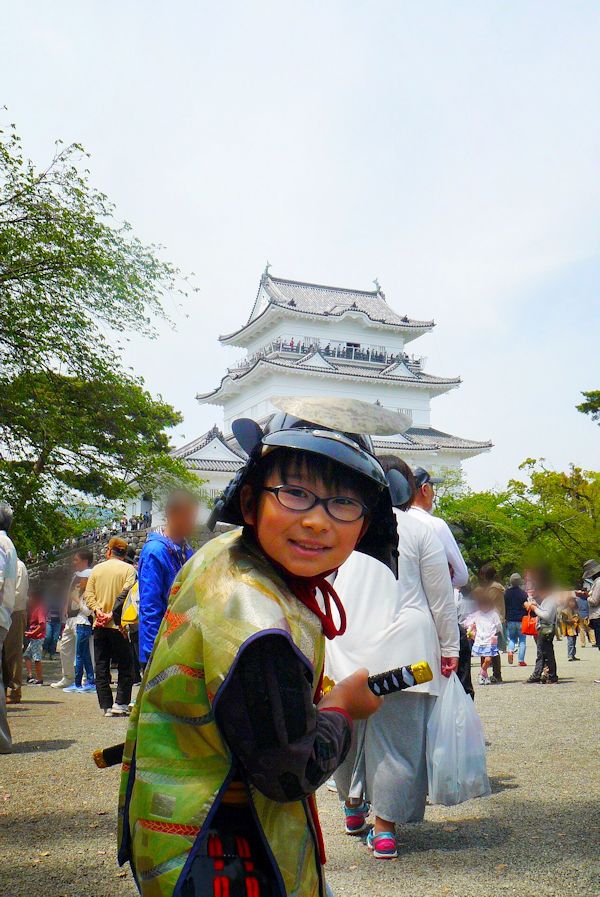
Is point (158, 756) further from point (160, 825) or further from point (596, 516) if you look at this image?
point (596, 516)

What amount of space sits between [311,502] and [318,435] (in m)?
0.13

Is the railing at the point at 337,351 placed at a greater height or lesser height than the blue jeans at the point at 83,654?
greater

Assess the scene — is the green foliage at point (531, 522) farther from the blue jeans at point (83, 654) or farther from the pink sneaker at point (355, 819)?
the pink sneaker at point (355, 819)

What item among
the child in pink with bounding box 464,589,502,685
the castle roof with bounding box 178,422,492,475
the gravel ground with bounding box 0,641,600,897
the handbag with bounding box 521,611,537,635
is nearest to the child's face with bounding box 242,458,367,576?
the gravel ground with bounding box 0,641,600,897

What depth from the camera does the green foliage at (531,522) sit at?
97.8 feet

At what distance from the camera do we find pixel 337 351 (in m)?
46.6

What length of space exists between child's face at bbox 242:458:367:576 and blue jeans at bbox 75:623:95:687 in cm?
963

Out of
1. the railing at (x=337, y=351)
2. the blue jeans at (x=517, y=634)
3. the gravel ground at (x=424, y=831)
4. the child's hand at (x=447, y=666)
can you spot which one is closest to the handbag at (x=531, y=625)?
the blue jeans at (x=517, y=634)

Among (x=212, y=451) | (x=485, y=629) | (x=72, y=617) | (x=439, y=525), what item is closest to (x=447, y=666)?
(x=439, y=525)

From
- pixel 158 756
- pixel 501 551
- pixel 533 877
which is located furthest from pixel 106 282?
pixel 501 551

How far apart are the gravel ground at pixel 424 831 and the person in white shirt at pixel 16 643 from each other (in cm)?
145

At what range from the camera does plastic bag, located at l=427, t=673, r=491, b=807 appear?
3.87 metres

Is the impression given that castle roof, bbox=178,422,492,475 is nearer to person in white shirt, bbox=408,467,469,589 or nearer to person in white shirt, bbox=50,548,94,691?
person in white shirt, bbox=50,548,94,691

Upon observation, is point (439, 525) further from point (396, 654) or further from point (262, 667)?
point (262, 667)
